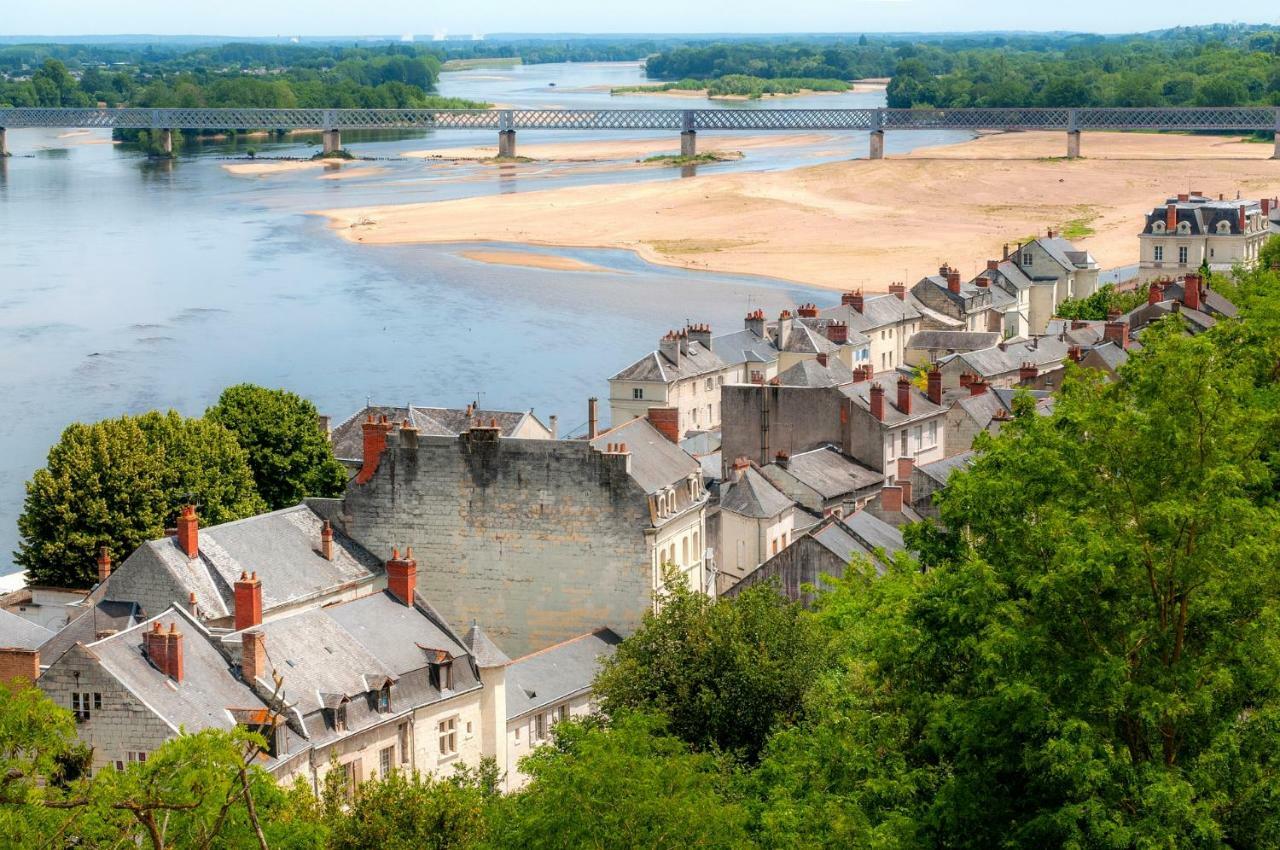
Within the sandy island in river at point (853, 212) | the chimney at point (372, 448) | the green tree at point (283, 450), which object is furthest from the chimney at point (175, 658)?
the sandy island in river at point (853, 212)

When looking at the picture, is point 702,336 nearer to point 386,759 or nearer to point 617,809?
point 386,759

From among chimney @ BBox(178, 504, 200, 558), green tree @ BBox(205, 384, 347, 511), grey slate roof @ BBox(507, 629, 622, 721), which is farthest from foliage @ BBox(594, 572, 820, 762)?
green tree @ BBox(205, 384, 347, 511)

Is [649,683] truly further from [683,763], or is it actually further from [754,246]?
[754,246]

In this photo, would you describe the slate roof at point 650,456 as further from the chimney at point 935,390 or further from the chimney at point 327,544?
the chimney at point 935,390

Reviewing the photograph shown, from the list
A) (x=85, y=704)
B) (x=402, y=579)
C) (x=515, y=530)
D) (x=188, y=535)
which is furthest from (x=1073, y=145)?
(x=85, y=704)

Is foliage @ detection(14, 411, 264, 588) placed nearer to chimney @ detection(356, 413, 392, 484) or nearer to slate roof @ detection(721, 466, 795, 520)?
chimney @ detection(356, 413, 392, 484)

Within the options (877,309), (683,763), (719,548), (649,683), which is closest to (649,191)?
(877,309)
